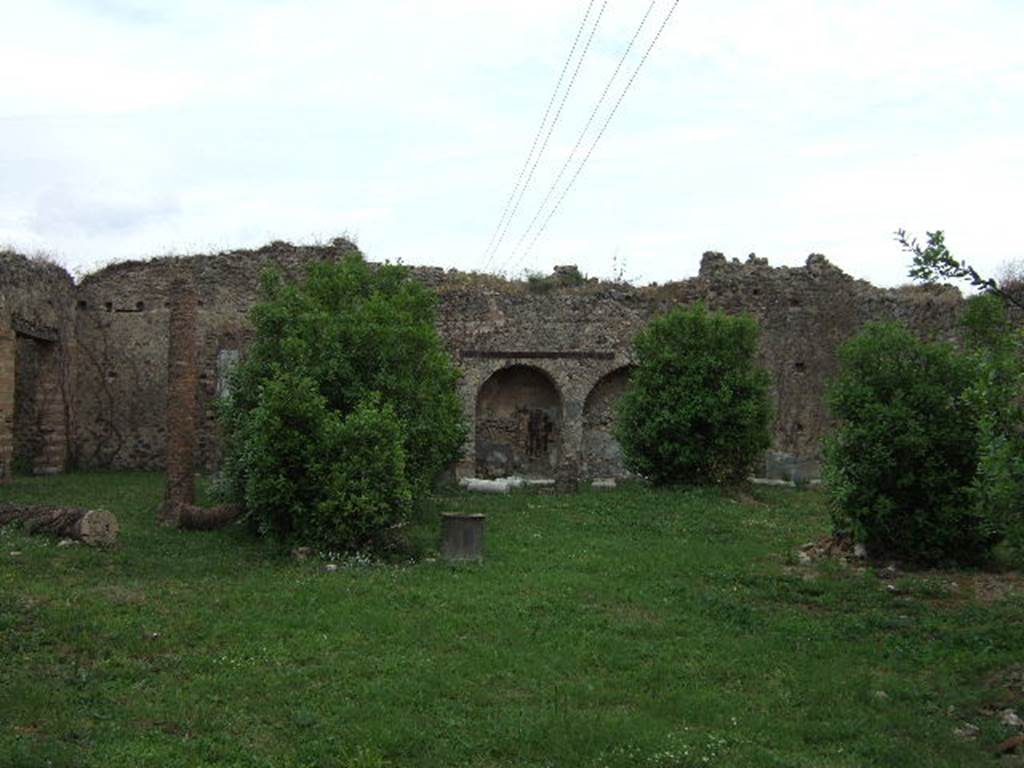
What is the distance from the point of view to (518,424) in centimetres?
2483

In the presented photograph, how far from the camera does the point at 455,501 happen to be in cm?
1733

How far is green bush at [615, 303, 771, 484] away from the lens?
18.2 m

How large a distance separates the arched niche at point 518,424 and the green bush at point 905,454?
12.5 meters

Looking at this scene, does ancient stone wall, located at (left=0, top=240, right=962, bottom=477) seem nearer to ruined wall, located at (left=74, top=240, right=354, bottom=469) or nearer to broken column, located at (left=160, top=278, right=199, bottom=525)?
ruined wall, located at (left=74, top=240, right=354, bottom=469)

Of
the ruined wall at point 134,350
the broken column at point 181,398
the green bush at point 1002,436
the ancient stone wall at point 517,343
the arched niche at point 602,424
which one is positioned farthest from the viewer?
the ruined wall at point 134,350

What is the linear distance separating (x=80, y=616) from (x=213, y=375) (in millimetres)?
16098

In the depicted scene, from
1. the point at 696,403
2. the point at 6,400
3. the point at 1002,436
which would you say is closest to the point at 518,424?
the point at 696,403

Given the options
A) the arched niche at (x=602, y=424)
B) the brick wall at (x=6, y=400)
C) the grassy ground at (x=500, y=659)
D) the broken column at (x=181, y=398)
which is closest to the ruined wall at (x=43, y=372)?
the brick wall at (x=6, y=400)

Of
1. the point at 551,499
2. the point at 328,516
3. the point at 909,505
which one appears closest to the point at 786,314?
the point at 551,499

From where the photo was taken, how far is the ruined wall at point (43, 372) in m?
22.2

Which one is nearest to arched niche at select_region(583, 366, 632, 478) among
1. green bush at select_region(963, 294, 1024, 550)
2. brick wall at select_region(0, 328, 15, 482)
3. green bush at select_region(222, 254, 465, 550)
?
green bush at select_region(222, 254, 465, 550)

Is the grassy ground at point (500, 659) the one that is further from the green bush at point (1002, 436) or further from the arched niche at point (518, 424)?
the arched niche at point (518, 424)

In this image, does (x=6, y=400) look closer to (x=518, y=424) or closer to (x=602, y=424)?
(x=518, y=424)

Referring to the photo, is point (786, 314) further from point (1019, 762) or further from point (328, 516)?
point (1019, 762)
